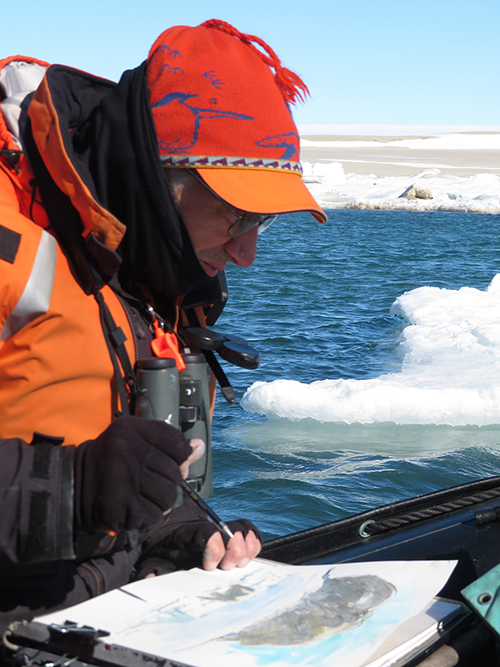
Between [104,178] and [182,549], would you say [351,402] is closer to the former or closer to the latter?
[182,549]

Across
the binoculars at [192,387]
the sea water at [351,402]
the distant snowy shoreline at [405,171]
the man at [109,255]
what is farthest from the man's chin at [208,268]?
the distant snowy shoreline at [405,171]

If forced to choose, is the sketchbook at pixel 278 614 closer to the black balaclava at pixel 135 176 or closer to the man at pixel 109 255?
the man at pixel 109 255

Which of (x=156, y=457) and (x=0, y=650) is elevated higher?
(x=156, y=457)

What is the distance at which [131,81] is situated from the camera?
1295 mm

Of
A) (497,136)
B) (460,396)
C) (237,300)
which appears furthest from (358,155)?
(460,396)

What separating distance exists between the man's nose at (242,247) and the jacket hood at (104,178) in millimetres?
80

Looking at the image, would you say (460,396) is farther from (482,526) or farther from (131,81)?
(131,81)

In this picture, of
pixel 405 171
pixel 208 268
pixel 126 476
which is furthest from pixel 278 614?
pixel 405 171

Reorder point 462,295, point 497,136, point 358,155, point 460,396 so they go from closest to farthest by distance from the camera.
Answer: point 460,396 < point 462,295 < point 358,155 < point 497,136

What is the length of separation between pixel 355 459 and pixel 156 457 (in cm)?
424

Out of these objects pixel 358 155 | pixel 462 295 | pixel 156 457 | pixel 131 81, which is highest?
pixel 358 155

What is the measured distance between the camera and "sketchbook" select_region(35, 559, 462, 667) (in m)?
1.14

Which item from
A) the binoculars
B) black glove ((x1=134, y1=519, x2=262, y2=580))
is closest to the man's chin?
the binoculars

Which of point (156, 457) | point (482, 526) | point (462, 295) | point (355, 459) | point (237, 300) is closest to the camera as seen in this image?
point (156, 457)
